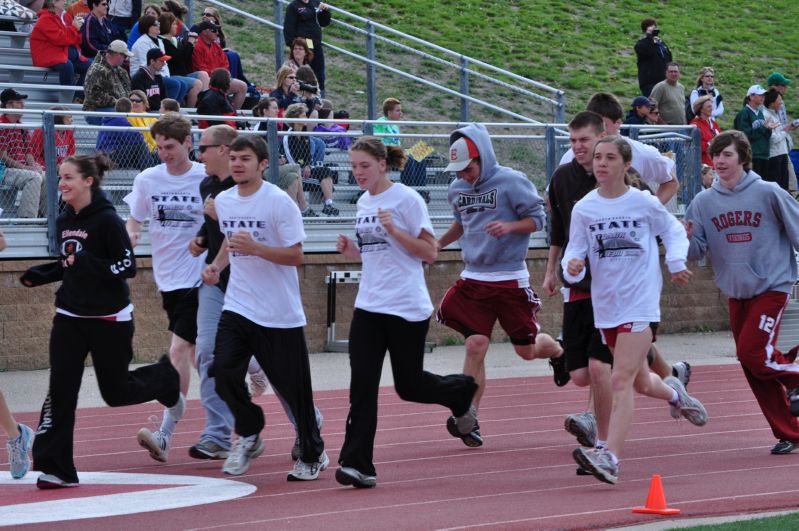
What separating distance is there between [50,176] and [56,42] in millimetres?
4755

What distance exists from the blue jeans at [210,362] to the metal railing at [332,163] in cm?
285

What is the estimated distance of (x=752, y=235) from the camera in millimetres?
9258

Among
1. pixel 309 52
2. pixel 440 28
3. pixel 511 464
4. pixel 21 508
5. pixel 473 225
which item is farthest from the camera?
pixel 440 28

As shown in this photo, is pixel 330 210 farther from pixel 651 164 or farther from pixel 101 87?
pixel 651 164

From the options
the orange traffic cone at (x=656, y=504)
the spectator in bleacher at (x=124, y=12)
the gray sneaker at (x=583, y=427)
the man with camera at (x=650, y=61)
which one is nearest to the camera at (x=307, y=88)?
the spectator in bleacher at (x=124, y=12)

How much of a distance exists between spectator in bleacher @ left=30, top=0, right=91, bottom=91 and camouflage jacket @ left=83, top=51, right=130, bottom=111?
193 centimetres

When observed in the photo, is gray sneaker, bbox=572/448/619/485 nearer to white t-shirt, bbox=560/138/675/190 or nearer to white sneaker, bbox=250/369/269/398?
white t-shirt, bbox=560/138/675/190

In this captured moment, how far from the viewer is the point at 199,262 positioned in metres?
9.34

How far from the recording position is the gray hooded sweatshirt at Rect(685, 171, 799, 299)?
923cm

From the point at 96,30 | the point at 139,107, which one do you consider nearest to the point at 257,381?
the point at 139,107

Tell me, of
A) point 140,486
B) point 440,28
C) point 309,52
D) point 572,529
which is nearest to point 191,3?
point 309,52

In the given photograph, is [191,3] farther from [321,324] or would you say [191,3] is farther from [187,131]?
[187,131]

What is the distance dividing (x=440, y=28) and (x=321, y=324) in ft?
61.4

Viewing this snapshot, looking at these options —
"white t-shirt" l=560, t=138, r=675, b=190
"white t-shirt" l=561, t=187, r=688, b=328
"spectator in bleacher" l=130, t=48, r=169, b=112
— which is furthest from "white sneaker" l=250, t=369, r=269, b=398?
"spectator in bleacher" l=130, t=48, r=169, b=112
